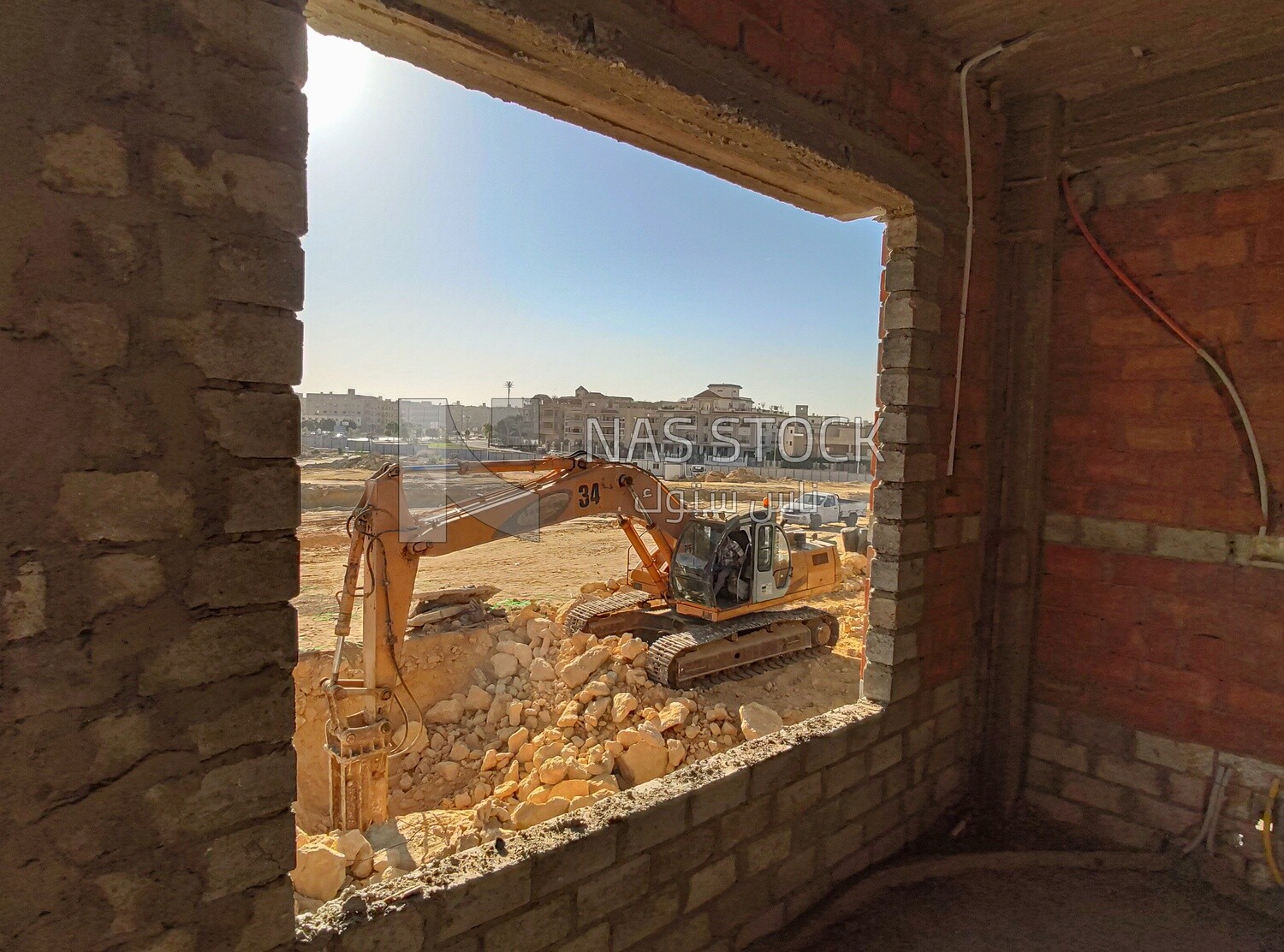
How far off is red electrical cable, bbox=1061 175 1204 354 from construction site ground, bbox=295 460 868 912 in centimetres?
467

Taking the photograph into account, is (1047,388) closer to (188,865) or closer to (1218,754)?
(1218,754)

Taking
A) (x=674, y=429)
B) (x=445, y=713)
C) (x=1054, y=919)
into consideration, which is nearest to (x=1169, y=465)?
(x=1054, y=919)

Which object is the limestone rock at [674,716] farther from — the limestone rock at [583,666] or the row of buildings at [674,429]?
the row of buildings at [674,429]

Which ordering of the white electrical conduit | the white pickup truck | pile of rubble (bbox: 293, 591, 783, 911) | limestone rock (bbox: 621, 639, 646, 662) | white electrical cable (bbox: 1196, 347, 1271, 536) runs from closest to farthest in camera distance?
white electrical cable (bbox: 1196, 347, 1271, 536)
the white electrical conduit
pile of rubble (bbox: 293, 591, 783, 911)
limestone rock (bbox: 621, 639, 646, 662)
the white pickup truck

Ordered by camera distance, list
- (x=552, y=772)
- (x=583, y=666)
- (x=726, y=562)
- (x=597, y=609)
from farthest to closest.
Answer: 1. (x=597, y=609)
2. (x=726, y=562)
3. (x=583, y=666)
4. (x=552, y=772)

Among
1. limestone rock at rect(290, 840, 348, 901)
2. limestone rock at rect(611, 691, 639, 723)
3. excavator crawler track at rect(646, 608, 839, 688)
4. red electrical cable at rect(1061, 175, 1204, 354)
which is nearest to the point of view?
limestone rock at rect(290, 840, 348, 901)

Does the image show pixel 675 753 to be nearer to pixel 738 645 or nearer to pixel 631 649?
pixel 631 649

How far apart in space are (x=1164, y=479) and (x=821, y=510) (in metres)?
19.2

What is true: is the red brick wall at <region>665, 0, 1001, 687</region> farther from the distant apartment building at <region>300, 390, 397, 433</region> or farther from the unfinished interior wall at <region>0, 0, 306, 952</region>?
the distant apartment building at <region>300, 390, 397, 433</region>

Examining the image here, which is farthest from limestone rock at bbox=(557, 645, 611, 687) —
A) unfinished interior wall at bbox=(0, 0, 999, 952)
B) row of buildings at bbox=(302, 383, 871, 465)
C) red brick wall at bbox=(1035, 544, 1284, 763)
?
row of buildings at bbox=(302, 383, 871, 465)

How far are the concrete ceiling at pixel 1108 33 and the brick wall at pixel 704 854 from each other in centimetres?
359

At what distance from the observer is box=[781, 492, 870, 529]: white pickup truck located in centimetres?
2122

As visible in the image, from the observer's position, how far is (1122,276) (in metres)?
4.06

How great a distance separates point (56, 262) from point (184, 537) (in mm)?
666
